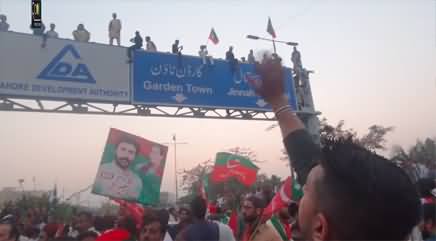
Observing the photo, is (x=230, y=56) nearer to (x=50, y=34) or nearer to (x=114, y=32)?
(x=114, y=32)

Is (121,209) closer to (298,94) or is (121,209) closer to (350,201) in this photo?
Answer: (350,201)

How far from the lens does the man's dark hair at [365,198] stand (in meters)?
1.02

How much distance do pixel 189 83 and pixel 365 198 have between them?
30.0 feet

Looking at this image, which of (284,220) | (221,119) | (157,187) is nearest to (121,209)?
(157,187)

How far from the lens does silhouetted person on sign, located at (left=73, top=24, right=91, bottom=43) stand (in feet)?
30.2

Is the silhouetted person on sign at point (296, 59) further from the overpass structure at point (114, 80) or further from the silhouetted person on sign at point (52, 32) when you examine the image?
the silhouetted person on sign at point (52, 32)

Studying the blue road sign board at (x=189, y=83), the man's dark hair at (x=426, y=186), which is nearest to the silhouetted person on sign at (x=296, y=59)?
the blue road sign board at (x=189, y=83)

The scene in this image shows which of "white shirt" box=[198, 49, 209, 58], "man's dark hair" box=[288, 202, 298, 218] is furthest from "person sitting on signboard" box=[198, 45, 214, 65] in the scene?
"man's dark hair" box=[288, 202, 298, 218]

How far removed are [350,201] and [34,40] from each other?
8.79 m

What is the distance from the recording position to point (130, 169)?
212 inches

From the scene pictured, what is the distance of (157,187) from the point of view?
221 inches

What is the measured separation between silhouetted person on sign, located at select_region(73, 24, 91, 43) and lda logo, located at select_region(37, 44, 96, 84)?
44 centimetres

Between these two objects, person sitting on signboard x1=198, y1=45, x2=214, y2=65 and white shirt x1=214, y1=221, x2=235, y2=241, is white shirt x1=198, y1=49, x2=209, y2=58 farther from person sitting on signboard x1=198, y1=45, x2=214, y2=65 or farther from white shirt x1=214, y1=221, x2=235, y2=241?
white shirt x1=214, y1=221, x2=235, y2=241

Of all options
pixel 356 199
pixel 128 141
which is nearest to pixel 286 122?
pixel 356 199
